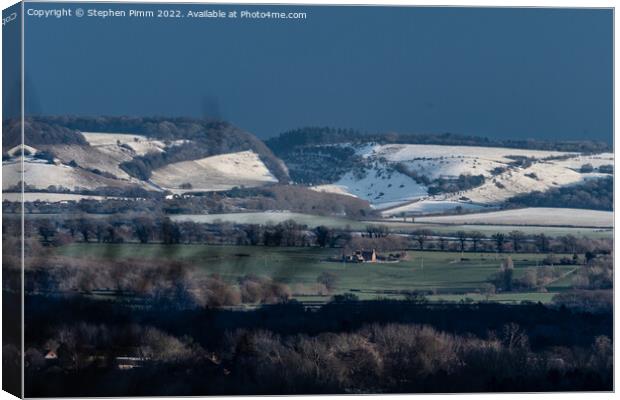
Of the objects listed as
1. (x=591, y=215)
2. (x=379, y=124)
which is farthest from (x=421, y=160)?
(x=591, y=215)

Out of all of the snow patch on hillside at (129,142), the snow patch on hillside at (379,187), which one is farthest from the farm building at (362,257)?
the snow patch on hillside at (129,142)

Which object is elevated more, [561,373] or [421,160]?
[421,160]

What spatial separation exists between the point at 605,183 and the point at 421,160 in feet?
7.03

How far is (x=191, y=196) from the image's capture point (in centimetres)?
2028

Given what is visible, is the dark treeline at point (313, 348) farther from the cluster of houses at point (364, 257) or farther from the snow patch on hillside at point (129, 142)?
the snow patch on hillside at point (129, 142)

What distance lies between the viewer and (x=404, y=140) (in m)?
20.7

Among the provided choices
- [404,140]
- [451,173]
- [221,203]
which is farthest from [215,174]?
[451,173]

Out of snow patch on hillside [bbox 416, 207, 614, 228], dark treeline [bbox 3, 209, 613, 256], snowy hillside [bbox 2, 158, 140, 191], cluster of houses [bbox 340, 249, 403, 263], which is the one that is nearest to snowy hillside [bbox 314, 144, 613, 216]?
snow patch on hillside [bbox 416, 207, 614, 228]

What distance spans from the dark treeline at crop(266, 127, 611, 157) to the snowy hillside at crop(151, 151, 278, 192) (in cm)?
30

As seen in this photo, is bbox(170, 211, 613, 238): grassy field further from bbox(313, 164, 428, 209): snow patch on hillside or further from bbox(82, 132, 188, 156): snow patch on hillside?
bbox(82, 132, 188, 156): snow patch on hillside

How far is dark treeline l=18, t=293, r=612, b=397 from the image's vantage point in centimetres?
2002

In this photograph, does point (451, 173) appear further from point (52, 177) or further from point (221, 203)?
point (52, 177)

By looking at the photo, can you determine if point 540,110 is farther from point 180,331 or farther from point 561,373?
point 180,331

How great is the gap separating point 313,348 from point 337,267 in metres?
0.94
